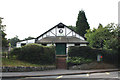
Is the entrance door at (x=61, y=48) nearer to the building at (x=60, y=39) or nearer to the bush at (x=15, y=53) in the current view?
the building at (x=60, y=39)

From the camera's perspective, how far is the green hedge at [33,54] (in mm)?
18484

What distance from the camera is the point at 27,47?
18.9 meters

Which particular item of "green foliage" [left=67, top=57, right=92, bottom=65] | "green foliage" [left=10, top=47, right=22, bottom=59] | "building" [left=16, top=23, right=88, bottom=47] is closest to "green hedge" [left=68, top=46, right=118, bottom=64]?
"green foliage" [left=67, top=57, right=92, bottom=65]

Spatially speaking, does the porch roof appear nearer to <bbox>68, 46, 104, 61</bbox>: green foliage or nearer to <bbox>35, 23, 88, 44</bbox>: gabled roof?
<bbox>35, 23, 88, 44</bbox>: gabled roof

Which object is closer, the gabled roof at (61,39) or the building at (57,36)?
the gabled roof at (61,39)

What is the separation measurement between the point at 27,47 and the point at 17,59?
6.08 feet

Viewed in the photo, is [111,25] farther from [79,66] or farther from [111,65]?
[79,66]

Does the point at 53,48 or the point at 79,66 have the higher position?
the point at 53,48

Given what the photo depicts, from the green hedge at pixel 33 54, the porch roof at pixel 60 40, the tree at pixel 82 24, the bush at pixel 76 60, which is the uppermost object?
the tree at pixel 82 24

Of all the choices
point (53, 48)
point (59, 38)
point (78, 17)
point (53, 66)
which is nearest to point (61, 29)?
point (59, 38)

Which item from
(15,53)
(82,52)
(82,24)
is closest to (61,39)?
(82,52)

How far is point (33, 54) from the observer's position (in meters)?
18.8

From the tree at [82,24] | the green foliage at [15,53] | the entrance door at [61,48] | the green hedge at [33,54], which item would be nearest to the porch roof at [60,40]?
the entrance door at [61,48]

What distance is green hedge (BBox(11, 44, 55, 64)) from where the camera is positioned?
18484 millimetres
